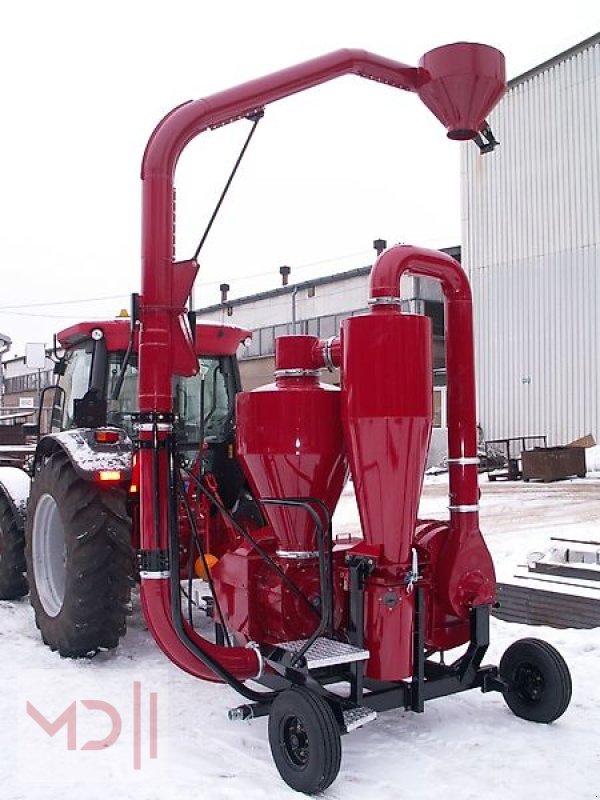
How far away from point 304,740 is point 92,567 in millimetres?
1700

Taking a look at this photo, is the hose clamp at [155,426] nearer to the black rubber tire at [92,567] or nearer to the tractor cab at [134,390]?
the black rubber tire at [92,567]

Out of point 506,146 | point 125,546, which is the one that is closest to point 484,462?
point 506,146

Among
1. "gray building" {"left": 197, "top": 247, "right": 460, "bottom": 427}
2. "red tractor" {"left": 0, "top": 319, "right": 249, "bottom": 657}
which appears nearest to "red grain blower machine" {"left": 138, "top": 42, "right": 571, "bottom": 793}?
"red tractor" {"left": 0, "top": 319, "right": 249, "bottom": 657}

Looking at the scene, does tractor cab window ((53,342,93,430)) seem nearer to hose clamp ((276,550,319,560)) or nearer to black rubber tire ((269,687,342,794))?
hose clamp ((276,550,319,560))

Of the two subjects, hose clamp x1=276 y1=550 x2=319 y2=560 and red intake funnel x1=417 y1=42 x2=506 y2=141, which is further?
hose clamp x1=276 y1=550 x2=319 y2=560

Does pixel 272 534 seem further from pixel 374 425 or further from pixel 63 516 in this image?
pixel 63 516

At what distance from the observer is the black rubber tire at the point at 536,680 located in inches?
135

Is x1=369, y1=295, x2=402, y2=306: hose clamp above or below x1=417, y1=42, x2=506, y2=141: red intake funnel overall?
below

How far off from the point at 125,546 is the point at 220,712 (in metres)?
1.08

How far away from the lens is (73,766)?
3.08 meters

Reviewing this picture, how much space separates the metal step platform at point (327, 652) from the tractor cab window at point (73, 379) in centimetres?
254

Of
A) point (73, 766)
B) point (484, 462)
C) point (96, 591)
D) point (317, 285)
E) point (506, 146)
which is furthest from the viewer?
point (317, 285)

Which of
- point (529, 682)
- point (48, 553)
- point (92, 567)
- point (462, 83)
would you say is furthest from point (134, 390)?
point (529, 682)

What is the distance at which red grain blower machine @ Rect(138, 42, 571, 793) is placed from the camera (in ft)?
10.8
